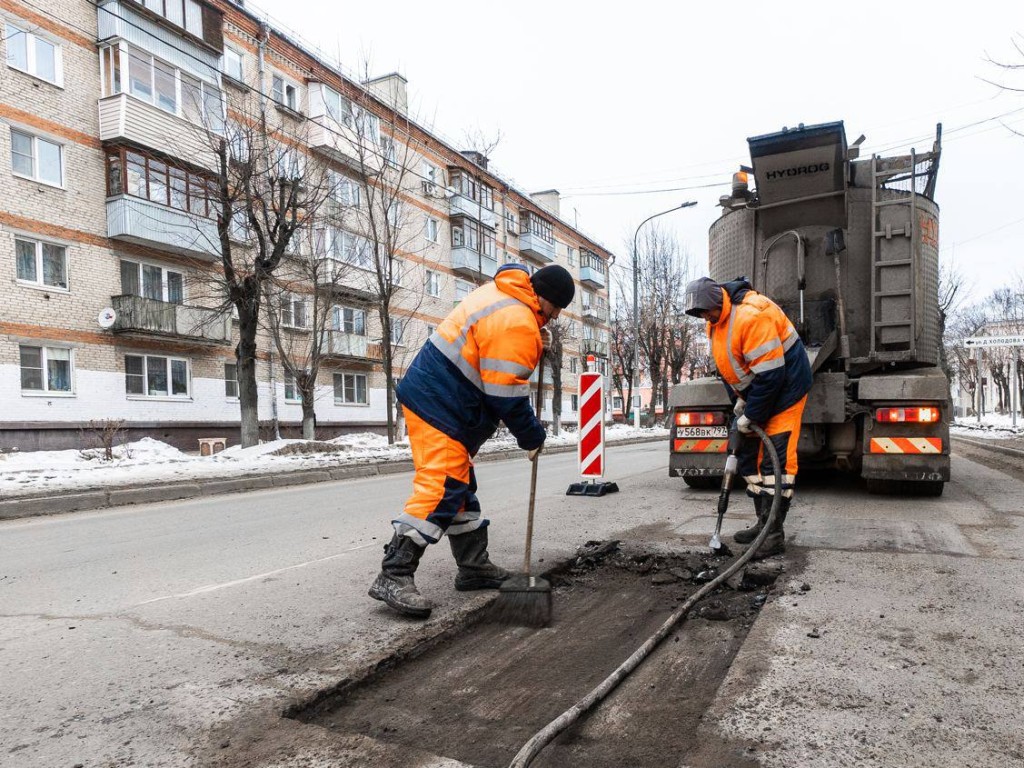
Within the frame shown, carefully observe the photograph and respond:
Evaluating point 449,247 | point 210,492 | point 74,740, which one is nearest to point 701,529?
point 74,740

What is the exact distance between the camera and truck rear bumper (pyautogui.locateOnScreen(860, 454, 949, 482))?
22.4 feet

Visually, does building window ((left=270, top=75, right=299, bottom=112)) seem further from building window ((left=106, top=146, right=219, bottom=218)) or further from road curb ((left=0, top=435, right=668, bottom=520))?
road curb ((left=0, top=435, right=668, bottom=520))

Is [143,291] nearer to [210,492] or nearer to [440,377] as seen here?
[210,492]

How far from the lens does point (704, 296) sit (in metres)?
4.94

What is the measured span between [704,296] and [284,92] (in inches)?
944

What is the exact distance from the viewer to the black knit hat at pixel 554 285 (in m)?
3.63

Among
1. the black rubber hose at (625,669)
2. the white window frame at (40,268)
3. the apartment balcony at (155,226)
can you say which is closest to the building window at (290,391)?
the apartment balcony at (155,226)

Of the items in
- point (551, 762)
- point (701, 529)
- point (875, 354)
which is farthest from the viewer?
point (875, 354)

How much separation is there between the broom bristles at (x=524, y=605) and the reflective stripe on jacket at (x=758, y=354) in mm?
2226

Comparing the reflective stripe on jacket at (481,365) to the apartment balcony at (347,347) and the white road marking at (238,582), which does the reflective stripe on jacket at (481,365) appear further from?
the apartment balcony at (347,347)

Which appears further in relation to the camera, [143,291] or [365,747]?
[143,291]

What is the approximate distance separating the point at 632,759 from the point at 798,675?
2.88 ft

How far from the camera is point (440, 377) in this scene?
3.47m

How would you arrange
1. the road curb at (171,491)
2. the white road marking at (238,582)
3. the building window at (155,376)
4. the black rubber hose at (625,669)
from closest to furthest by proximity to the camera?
the black rubber hose at (625,669), the white road marking at (238,582), the road curb at (171,491), the building window at (155,376)
